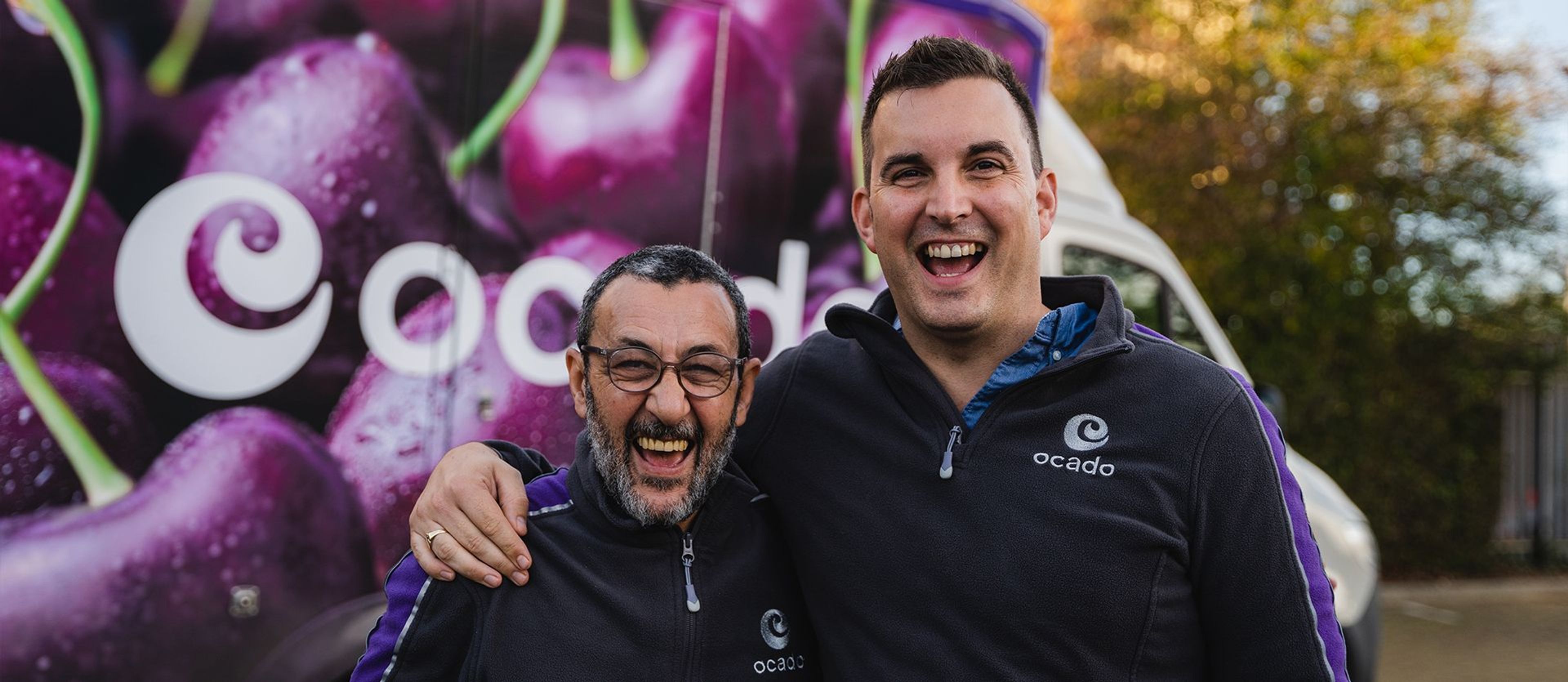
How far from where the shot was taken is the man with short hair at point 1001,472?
1820mm

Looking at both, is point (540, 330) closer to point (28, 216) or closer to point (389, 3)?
point (389, 3)

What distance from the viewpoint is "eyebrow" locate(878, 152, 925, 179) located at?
79.8 inches

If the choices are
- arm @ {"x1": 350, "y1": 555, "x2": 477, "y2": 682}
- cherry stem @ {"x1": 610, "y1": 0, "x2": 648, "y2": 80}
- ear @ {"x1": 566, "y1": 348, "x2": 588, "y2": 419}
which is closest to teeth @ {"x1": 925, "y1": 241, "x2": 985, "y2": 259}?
ear @ {"x1": 566, "y1": 348, "x2": 588, "y2": 419}


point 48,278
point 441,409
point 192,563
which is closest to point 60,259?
point 48,278

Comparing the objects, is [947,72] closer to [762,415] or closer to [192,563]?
[762,415]

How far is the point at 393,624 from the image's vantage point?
6.29 ft

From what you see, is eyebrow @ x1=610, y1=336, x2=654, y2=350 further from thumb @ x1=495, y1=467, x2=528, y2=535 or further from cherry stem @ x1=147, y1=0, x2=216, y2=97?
cherry stem @ x1=147, y1=0, x2=216, y2=97

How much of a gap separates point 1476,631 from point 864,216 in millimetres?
7543

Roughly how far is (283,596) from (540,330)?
99 cm

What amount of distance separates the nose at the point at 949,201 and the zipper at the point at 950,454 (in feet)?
1.13

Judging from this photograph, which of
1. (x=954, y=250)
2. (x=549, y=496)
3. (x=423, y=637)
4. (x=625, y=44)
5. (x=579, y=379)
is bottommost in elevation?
(x=423, y=637)

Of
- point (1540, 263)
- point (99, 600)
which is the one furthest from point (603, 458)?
point (1540, 263)

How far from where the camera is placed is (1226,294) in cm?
934

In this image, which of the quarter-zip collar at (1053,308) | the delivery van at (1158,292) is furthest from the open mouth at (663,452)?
the delivery van at (1158,292)
